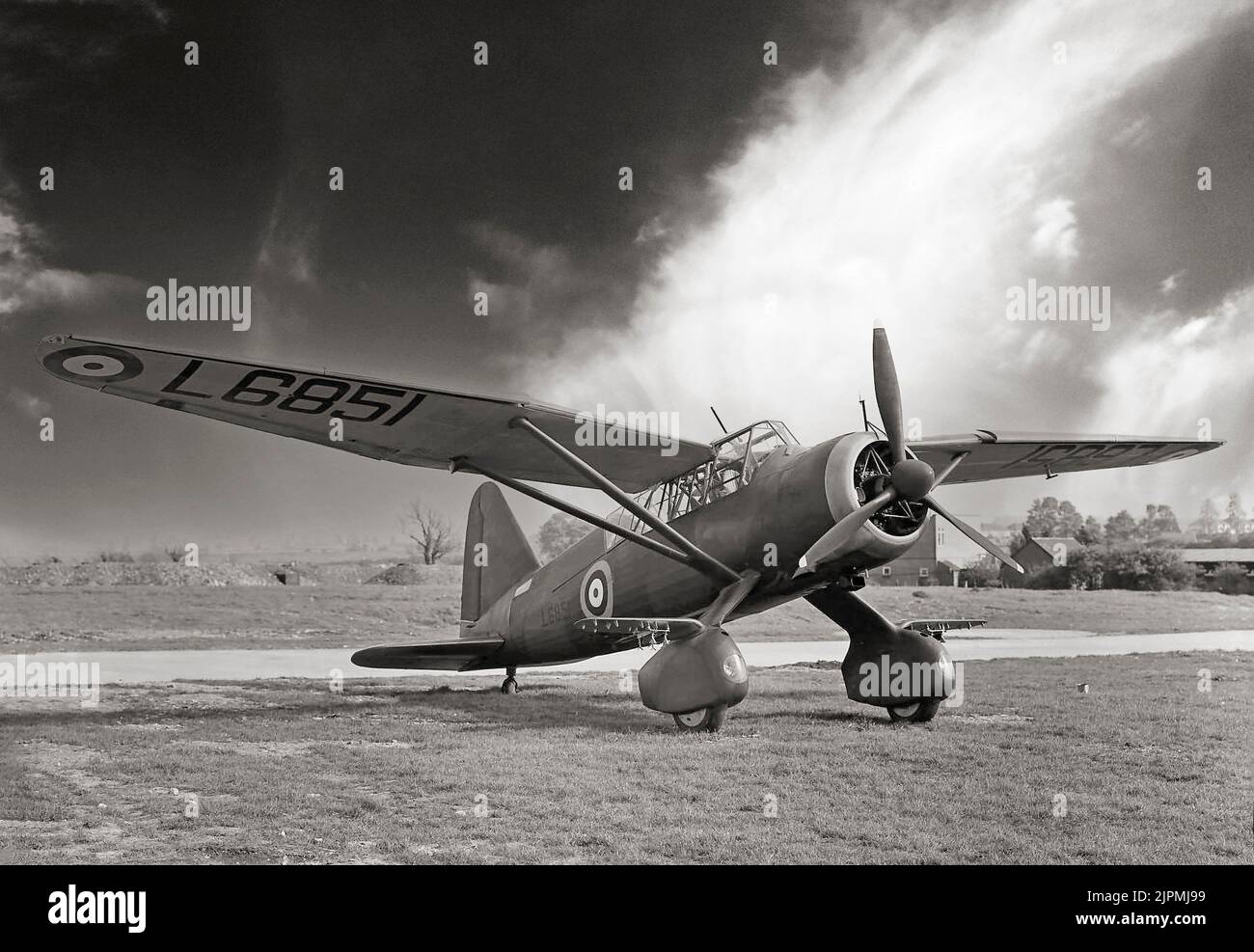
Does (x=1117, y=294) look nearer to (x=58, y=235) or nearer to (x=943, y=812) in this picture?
(x=943, y=812)

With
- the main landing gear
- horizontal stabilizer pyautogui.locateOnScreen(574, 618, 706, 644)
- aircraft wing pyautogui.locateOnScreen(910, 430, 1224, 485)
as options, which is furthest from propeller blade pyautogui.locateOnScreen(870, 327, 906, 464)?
the main landing gear

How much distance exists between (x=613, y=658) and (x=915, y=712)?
878 cm

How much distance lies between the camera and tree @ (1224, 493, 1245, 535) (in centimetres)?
897

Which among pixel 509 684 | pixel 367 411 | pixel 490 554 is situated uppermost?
pixel 367 411

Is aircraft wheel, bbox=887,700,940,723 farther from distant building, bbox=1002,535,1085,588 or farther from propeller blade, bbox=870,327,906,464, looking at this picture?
distant building, bbox=1002,535,1085,588

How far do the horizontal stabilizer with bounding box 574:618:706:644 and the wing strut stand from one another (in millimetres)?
458

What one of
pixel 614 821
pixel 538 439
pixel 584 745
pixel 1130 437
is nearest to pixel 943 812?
pixel 614 821

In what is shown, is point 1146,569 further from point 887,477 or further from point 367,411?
point 367,411

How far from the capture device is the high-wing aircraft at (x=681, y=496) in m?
5.35

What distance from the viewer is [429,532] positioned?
642 inches

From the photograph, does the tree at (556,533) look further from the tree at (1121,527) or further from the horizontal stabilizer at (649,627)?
the horizontal stabilizer at (649,627)

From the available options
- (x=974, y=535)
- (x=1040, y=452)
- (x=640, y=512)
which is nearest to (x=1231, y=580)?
(x=1040, y=452)

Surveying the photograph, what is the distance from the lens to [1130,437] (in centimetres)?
746
